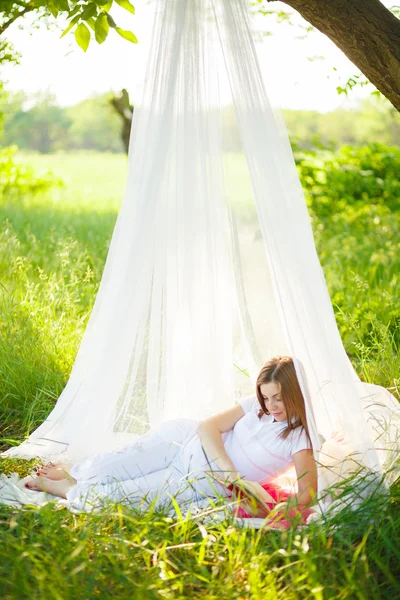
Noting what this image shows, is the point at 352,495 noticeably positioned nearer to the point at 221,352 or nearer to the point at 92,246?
the point at 221,352

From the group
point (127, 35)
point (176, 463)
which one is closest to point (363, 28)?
point (127, 35)

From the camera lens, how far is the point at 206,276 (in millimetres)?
2990

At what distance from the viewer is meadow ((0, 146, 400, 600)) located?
1.97 meters

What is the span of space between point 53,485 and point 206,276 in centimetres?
109

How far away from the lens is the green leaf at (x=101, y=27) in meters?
2.61

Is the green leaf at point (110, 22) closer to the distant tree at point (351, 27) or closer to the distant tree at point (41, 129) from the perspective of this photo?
the distant tree at point (351, 27)

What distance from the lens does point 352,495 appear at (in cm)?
233

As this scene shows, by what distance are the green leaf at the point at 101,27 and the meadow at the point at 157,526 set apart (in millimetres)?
907

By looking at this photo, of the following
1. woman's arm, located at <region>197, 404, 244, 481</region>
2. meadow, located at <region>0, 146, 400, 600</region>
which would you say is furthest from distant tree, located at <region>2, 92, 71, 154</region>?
woman's arm, located at <region>197, 404, 244, 481</region>

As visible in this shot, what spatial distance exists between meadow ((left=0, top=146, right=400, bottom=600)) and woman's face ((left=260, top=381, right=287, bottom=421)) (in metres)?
0.46

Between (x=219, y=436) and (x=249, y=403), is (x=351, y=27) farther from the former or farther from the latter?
(x=219, y=436)

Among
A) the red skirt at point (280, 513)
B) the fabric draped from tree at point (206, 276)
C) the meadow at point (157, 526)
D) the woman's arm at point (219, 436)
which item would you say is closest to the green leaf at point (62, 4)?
the fabric draped from tree at point (206, 276)

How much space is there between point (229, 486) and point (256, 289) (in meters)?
0.89

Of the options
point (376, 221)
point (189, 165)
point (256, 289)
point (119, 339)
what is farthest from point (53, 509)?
point (376, 221)
